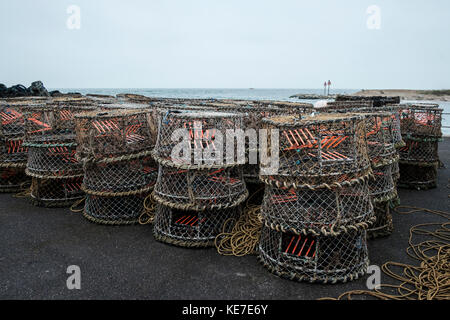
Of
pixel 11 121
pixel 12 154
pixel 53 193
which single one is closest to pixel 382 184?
pixel 53 193

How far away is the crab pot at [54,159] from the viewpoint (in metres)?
5.73

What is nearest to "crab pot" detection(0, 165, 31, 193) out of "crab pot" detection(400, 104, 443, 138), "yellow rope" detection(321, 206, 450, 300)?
"yellow rope" detection(321, 206, 450, 300)

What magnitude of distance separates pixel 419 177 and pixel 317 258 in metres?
4.95

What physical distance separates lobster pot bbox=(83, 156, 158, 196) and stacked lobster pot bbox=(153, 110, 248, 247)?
657 millimetres

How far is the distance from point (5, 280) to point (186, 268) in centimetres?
195

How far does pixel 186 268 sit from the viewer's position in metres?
3.90

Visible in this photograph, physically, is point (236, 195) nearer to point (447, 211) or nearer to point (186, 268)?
point (186, 268)

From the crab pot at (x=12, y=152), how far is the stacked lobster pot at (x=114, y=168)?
2.39 meters

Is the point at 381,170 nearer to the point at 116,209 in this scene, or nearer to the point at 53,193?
the point at 116,209

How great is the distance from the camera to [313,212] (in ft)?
13.1

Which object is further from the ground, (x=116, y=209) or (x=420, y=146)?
(x=420, y=146)

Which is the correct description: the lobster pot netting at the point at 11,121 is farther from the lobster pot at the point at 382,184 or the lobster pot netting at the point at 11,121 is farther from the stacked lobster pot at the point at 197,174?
the lobster pot at the point at 382,184

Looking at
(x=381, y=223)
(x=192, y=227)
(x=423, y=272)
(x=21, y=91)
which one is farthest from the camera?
(x=21, y=91)

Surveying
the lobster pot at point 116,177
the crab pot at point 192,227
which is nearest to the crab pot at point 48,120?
the lobster pot at point 116,177
